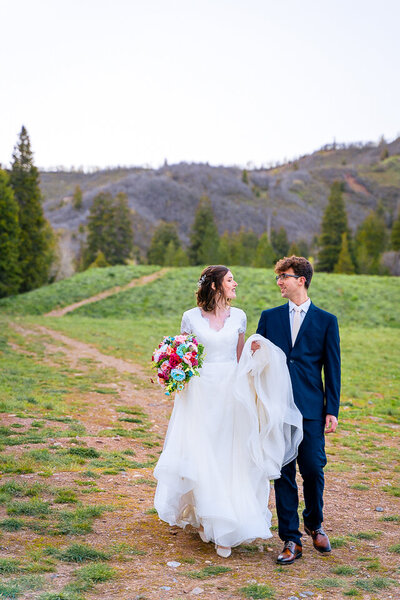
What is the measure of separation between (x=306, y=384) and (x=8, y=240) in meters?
38.5

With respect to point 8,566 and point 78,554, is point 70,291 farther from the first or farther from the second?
point 8,566

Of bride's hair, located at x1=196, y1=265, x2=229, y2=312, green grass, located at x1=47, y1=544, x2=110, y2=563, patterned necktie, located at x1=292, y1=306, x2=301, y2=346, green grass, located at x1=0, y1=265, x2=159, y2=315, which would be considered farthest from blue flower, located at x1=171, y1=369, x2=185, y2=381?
green grass, located at x1=0, y1=265, x2=159, y2=315

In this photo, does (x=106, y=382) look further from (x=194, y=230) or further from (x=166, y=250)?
(x=166, y=250)

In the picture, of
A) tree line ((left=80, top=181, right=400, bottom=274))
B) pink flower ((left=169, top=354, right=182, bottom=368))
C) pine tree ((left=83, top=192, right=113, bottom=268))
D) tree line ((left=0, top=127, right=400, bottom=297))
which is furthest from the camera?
pine tree ((left=83, top=192, right=113, bottom=268))

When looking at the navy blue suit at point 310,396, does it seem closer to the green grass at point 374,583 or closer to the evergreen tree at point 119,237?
the green grass at point 374,583

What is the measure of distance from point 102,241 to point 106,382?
5174 centimetres

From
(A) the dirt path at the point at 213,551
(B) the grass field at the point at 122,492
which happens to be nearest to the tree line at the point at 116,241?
(B) the grass field at the point at 122,492

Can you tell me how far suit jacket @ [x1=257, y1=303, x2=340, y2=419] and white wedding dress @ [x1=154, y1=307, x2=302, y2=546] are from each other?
115 mm

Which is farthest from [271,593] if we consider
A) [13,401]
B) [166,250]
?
[166,250]

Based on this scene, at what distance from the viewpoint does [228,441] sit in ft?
16.1

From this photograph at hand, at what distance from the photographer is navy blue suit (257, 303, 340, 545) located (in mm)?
4730

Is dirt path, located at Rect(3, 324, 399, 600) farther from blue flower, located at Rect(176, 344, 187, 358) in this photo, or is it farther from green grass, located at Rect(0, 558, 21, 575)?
blue flower, located at Rect(176, 344, 187, 358)

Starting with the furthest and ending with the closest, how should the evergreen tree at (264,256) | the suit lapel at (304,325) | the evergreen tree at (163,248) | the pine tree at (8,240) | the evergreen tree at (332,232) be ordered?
1. the evergreen tree at (163,248)
2. the evergreen tree at (264,256)
3. the evergreen tree at (332,232)
4. the pine tree at (8,240)
5. the suit lapel at (304,325)

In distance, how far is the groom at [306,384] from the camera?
15.5 feet
